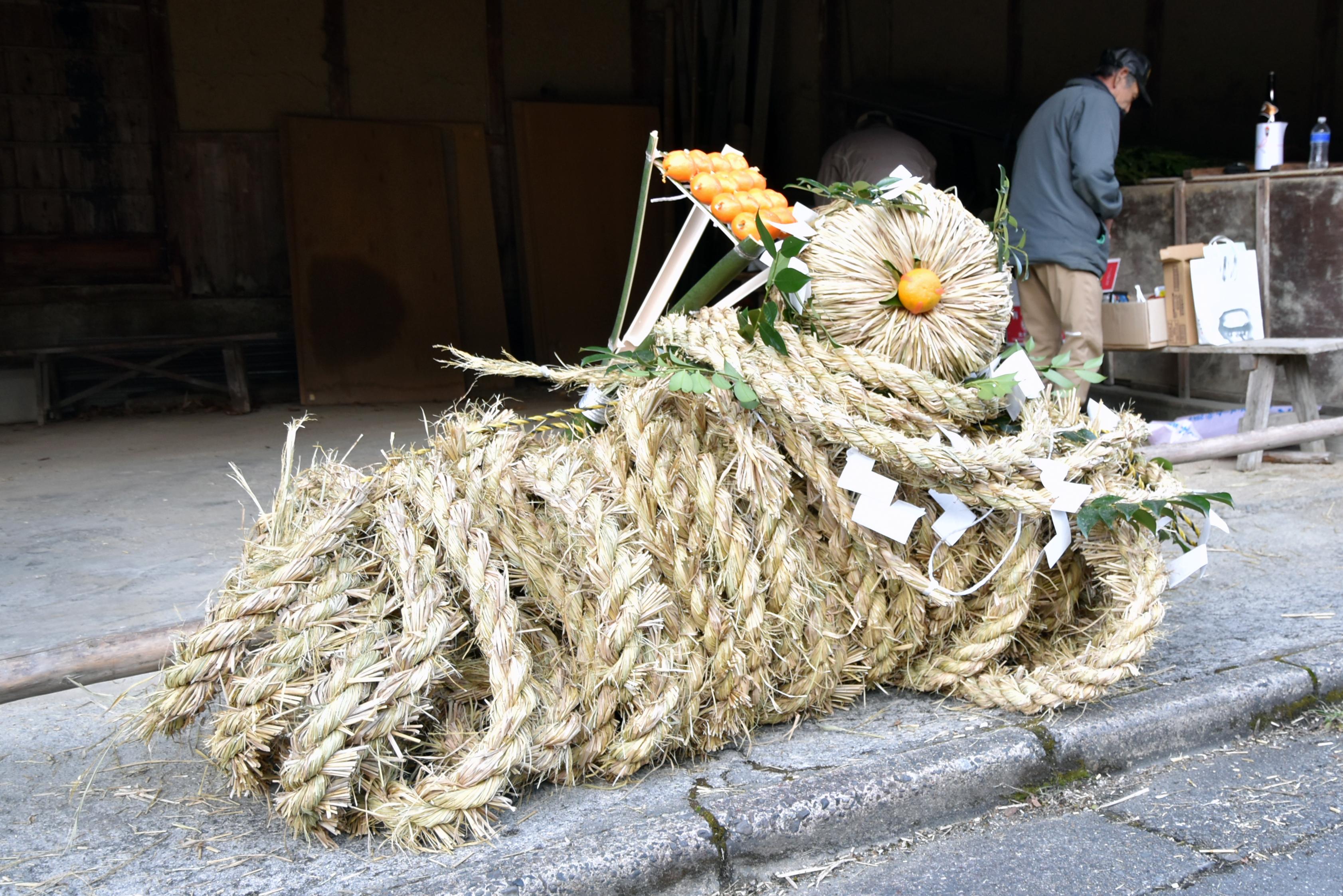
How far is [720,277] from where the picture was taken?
2.61 meters

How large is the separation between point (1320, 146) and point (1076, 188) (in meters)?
1.94

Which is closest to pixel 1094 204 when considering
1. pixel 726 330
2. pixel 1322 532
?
pixel 1322 532

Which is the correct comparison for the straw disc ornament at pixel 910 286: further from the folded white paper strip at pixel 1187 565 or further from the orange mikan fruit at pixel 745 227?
the folded white paper strip at pixel 1187 565

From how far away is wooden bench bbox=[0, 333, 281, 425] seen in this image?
24.3ft

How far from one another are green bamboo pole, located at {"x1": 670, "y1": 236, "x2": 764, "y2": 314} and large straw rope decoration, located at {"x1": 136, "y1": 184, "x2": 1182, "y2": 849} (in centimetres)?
15

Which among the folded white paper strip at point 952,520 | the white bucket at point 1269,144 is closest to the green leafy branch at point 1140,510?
the folded white paper strip at point 952,520

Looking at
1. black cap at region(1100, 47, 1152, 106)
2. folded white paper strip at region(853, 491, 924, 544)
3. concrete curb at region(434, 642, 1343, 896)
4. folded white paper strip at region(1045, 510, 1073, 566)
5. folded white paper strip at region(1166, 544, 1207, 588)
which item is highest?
black cap at region(1100, 47, 1152, 106)

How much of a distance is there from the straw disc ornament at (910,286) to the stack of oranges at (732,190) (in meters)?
0.13

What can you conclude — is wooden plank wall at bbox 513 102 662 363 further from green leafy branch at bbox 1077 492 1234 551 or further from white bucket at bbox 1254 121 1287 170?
green leafy branch at bbox 1077 492 1234 551

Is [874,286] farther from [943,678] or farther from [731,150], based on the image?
[943,678]

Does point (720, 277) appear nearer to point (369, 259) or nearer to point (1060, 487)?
point (1060, 487)

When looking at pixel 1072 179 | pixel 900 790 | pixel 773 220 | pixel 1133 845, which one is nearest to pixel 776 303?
pixel 773 220

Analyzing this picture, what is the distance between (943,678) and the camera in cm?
243

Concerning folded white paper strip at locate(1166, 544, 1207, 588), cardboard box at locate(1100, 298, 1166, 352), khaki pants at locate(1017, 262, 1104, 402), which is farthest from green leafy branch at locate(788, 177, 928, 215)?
cardboard box at locate(1100, 298, 1166, 352)
